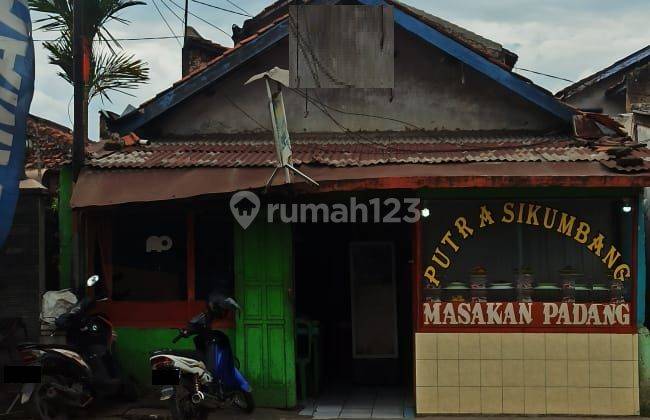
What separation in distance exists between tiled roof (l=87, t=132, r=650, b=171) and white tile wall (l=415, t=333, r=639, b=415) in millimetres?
2094

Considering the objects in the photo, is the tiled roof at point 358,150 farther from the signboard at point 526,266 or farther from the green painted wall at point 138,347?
the green painted wall at point 138,347

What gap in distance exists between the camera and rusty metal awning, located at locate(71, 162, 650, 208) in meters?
8.91

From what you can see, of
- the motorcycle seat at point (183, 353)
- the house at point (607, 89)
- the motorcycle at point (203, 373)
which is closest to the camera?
the motorcycle at point (203, 373)

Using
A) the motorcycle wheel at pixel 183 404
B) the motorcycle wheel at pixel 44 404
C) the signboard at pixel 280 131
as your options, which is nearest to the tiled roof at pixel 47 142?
the motorcycle wheel at pixel 44 404

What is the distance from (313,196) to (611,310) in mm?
3784

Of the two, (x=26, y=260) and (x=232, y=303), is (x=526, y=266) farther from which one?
(x=26, y=260)

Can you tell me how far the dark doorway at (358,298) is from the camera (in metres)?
11.7

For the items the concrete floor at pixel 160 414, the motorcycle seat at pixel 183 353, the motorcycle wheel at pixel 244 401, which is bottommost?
the concrete floor at pixel 160 414

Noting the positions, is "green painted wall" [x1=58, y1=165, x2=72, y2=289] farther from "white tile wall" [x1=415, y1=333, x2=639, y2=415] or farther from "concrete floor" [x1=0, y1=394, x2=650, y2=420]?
"white tile wall" [x1=415, y1=333, x2=639, y2=415]

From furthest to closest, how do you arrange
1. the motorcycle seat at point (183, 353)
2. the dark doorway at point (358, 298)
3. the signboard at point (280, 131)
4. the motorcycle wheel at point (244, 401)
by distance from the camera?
the dark doorway at point (358, 298)
the motorcycle wheel at point (244, 401)
the signboard at point (280, 131)
the motorcycle seat at point (183, 353)

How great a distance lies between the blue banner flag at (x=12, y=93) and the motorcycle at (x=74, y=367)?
5.03 ft

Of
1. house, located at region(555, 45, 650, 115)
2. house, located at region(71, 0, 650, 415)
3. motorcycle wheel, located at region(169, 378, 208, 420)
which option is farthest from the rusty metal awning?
house, located at region(555, 45, 650, 115)

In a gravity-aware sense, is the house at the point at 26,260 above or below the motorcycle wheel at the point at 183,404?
above

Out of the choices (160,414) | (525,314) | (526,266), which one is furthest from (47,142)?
(525,314)
